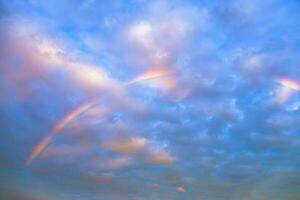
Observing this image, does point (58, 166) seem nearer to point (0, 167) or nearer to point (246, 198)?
point (0, 167)

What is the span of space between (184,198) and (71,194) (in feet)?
91.6

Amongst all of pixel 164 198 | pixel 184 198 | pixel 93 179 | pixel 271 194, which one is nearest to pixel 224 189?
pixel 271 194

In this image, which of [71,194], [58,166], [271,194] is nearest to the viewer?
[58,166]

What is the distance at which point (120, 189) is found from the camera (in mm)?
59594

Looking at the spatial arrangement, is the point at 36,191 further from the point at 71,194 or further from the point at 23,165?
the point at 23,165

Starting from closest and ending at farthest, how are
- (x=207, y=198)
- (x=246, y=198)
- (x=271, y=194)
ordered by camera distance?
(x=271, y=194)
(x=246, y=198)
(x=207, y=198)

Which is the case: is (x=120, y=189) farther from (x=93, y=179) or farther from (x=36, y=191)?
(x=36, y=191)

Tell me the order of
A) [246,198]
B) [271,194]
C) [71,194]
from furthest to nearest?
[71,194] → [246,198] → [271,194]

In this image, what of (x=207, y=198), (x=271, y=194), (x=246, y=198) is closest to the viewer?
(x=271, y=194)

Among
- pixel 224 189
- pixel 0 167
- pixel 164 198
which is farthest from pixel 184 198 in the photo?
pixel 0 167

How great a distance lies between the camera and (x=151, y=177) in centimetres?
4909

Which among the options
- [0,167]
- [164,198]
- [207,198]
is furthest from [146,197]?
[0,167]

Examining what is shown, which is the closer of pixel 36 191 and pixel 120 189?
pixel 120 189

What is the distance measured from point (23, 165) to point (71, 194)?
75.0 feet
